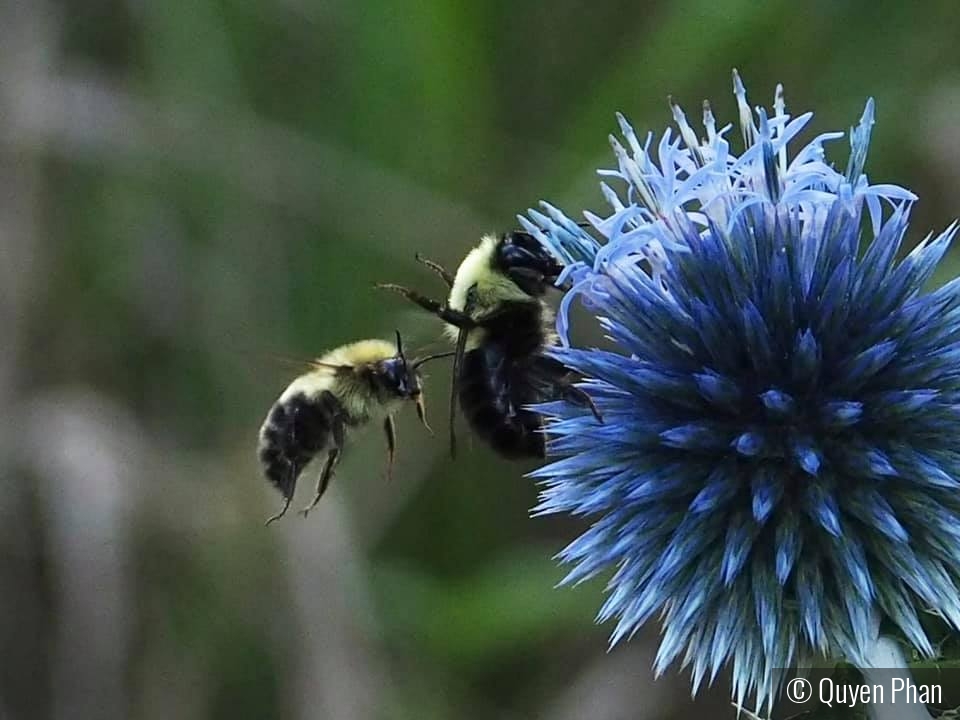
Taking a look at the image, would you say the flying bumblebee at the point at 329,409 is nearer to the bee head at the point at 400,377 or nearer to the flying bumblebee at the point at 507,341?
the bee head at the point at 400,377

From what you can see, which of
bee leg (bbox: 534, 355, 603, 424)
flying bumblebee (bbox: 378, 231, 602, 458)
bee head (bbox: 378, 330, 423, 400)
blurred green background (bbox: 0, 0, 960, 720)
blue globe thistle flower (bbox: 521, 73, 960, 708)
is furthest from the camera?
blurred green background (bbox: 0, 0, 960, 720)

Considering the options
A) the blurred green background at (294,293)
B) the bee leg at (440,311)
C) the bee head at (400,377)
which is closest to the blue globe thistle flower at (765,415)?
the bee leg at (440,311)

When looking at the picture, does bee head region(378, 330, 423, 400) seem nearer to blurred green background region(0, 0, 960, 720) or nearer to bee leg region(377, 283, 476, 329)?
bee leg region(377, 283, 476, 329)

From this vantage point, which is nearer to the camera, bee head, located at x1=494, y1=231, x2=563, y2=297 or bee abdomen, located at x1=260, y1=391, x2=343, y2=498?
bee head, located at x1=494, y1=231, x2=563, y2=297

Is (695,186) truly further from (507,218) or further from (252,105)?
(252,105)

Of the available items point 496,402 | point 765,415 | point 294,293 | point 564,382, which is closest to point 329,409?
point 496,402

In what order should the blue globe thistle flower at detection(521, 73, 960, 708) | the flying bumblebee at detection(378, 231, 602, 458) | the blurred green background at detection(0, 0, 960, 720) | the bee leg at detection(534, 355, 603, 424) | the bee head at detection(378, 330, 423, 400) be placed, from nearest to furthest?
the blue globe thistle flower at detection(521, 73, 960, 708), the bee leg at detection(534, 355, 603, 424), the flying bumblebee at detection(378, 231, 602, 458), the bee head at detection(378, 330, 423, 400), the blurred green background at detection(0, 0, 960, 720)

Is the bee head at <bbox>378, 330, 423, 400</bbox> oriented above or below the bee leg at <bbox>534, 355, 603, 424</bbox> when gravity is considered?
above

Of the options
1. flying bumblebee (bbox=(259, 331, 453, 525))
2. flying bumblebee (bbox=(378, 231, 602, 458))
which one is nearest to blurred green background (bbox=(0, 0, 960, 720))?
flying bumblebee (bbox=(259, 331, 453, 525))
